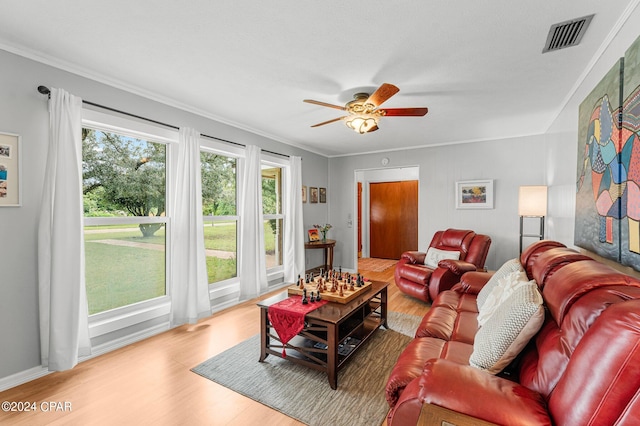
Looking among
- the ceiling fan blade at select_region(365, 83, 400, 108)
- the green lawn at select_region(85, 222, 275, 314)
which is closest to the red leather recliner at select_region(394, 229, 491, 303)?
the ceiling fan blade at select_region(365, 83, 400, 108)

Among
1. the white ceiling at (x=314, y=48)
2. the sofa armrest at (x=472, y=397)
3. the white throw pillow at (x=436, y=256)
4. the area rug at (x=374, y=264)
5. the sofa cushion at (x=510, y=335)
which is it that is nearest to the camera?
the sofa armrest at (x=472, y=397)

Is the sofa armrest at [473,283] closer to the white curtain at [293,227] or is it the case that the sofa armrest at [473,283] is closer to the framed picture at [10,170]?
the white curtain at [293,227]

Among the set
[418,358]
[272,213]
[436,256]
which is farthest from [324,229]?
[418,358]

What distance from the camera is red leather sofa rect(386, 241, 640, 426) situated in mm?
835

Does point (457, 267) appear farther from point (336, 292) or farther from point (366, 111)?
point (366, 111)

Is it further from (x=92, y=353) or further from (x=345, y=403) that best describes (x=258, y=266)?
(x=345, y=403)

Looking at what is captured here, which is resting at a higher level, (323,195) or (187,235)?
(323,195)

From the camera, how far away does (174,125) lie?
3.24 m

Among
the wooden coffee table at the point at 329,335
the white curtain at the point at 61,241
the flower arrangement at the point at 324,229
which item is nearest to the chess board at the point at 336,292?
the wooden coffee table at the point at 329,335

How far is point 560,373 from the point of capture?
3.71 feet

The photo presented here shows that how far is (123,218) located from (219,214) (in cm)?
115

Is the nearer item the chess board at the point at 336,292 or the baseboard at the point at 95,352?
the baseboard at the point at 95,352

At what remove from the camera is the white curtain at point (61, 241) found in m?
2.28

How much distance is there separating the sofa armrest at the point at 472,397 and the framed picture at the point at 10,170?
282 centimetres
